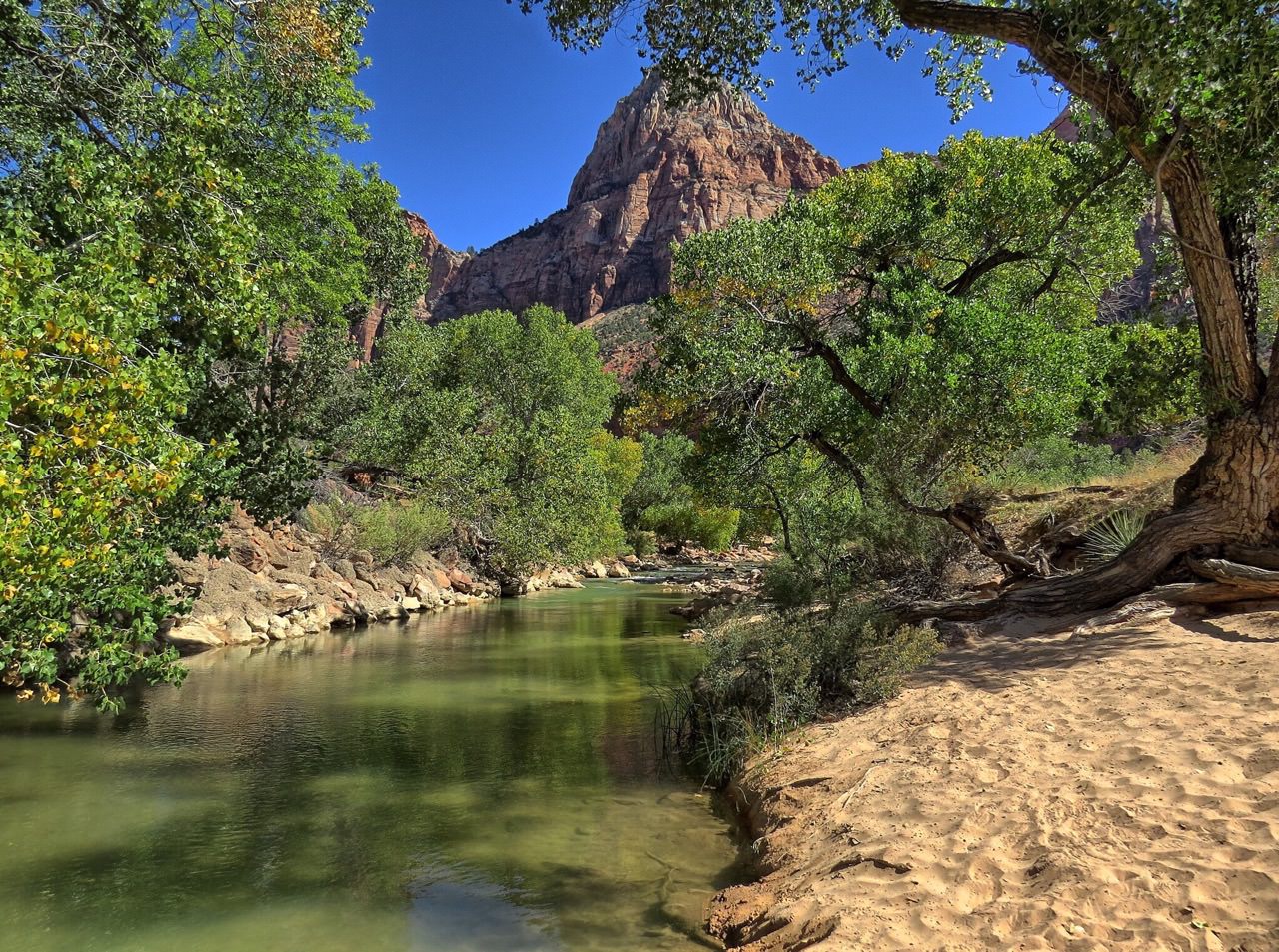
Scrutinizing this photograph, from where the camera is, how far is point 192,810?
7238mm

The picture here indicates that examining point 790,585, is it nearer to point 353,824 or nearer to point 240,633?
point 353,824

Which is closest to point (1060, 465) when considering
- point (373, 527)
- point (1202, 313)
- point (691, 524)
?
point (1202, 313)

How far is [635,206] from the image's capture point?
135125 mm

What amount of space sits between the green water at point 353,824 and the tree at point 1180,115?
6.14m

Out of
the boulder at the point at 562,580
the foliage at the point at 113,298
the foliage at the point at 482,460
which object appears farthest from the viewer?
the boulder at the point at 562,580

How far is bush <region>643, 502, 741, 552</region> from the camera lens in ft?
152

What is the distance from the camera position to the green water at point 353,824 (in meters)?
5.14

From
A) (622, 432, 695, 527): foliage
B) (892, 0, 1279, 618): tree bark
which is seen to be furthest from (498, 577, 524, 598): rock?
(892, 0, 1279, 618): tree bark

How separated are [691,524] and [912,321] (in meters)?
38.7

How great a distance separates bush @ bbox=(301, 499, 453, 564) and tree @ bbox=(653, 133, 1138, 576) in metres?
14.2

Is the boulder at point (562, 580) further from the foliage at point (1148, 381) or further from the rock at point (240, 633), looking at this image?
the foliage at point (1148, 381)

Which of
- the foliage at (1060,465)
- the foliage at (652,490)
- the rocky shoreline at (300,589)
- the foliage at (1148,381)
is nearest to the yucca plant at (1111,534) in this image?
the foliage at (1148,381)

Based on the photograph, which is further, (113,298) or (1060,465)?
(1060,465)

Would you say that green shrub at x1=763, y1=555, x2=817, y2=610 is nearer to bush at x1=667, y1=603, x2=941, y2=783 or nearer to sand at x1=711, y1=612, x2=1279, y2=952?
bush at x1=667, y1=603, x2=941, y2=783
